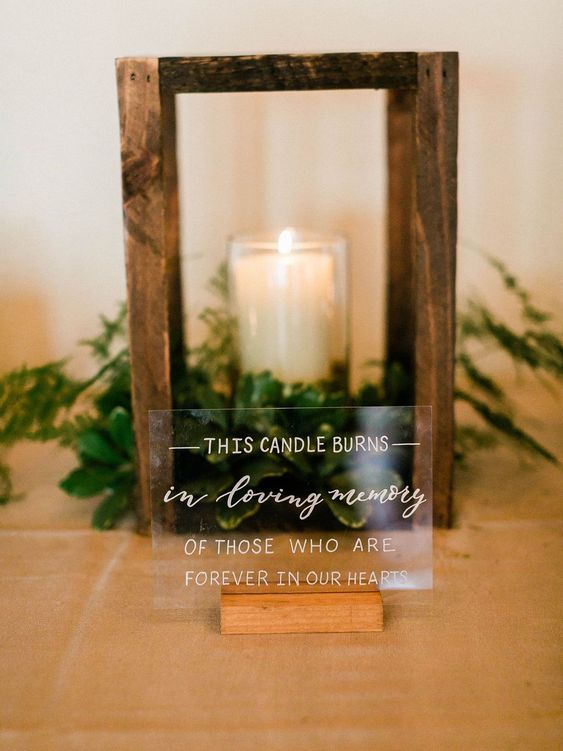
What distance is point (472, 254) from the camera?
1.02 meters

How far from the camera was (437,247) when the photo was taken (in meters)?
0.59

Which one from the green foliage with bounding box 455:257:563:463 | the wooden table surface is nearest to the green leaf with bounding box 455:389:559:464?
the green foliage with bounding box 455:257:563:463

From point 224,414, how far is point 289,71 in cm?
24

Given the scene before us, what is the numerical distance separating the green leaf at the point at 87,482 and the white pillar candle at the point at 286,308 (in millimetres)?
168

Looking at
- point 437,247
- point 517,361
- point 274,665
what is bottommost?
point 274,665

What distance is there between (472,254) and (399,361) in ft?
0.71

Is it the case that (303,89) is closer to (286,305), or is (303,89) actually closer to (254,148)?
(286,305)

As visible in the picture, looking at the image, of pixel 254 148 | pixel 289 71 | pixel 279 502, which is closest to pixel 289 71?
pixel 289 71

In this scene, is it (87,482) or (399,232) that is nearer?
(87,482)

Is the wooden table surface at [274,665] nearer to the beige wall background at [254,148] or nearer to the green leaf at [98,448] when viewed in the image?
the green leaf at [98,448]

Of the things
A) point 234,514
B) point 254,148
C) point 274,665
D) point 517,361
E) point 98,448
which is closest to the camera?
point 274,665

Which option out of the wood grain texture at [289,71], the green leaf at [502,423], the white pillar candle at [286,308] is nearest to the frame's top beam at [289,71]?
the wood grain texture at [289,71]

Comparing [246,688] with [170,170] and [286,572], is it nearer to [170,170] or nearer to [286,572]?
[286,572]

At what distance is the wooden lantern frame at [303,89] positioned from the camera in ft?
1.84
